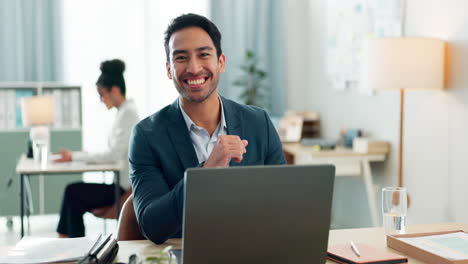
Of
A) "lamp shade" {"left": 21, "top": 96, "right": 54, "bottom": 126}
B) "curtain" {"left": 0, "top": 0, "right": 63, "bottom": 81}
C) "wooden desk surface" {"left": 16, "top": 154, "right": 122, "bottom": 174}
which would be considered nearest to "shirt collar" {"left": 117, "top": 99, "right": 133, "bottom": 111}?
"wooden desk surface" {"left": 16, "top": 154, "right": 122, "bottom": 174}

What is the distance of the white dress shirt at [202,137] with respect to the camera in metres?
1.98

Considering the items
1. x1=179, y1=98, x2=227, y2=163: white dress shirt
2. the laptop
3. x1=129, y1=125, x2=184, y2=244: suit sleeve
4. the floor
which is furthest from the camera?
the floor

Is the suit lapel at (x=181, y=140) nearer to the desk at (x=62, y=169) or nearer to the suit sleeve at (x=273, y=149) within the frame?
the suit sleeve at (x=273, y=149)

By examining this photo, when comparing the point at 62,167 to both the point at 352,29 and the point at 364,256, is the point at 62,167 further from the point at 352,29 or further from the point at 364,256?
the point at 364,256

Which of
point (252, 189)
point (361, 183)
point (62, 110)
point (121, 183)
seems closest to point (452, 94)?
point (361, 183)

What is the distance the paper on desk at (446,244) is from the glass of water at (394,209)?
0.24 ft

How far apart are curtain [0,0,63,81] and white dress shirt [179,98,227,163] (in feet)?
13.1

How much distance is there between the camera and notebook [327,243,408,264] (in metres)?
1.52

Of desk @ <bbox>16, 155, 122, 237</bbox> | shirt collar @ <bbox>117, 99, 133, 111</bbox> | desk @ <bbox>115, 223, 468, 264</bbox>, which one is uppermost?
shirt collar @ <bbox>117, 99, 133, 111</bbox>

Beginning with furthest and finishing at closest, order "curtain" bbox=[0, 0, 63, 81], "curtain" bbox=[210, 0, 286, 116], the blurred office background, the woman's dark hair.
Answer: "curtain" bbox=[210, 0, 286, 116]
"curtain" bbox=[0, 0, 63, 81]
the blurred office background
the woman's dark hair

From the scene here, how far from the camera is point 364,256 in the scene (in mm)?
1562

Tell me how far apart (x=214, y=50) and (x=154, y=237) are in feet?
2.10

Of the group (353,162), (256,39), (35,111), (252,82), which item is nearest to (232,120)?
(353,162)

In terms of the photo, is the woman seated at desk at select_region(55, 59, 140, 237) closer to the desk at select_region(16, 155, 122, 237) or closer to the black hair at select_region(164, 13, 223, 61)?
the desk at select_region(16, 155, 122, 237)
